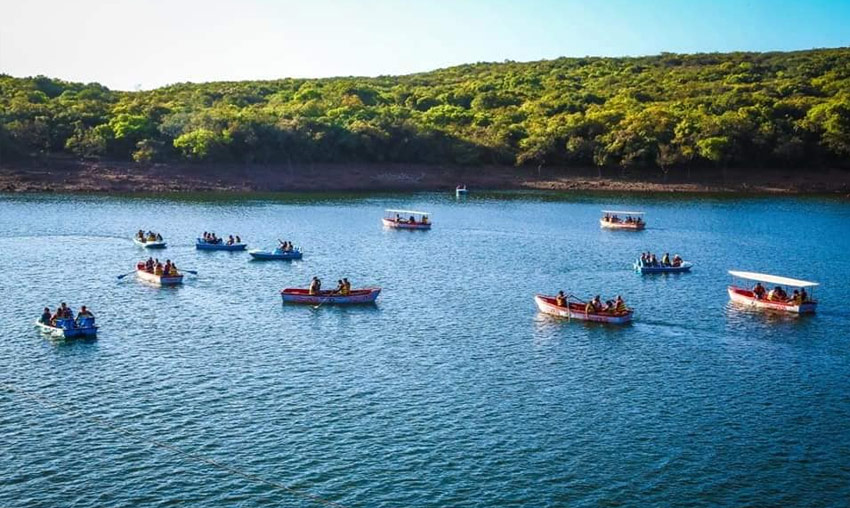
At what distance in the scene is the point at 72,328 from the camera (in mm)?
59125

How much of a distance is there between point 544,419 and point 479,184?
4572 inches

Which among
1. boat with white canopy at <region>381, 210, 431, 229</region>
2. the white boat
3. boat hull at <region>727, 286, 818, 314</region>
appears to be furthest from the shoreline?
boat hull at <region>727, 286, 818, 314</region>

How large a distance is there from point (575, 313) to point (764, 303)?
49.7 feet

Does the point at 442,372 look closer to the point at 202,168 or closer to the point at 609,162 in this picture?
the point at 202,168

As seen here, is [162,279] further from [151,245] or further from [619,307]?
[619,307]

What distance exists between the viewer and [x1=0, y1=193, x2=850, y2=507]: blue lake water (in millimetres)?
39531

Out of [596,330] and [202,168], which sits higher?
Result: [202,168]

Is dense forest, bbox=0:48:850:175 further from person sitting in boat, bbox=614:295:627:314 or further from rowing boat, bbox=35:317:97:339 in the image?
person sitting in boat, bbox=614:295:627:314

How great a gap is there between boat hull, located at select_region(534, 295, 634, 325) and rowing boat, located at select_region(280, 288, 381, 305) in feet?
40.9

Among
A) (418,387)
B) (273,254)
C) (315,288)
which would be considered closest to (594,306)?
(418,387)

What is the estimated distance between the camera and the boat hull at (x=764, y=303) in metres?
69.4

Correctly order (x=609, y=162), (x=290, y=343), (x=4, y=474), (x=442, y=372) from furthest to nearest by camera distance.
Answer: (x=609, y=162)
(x=290, y=343)
(x=442, y=372)
(x=4, y=474)

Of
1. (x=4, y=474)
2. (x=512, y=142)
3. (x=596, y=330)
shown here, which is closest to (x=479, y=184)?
(x=512, y=142)

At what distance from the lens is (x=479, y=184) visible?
16125 centimetres
